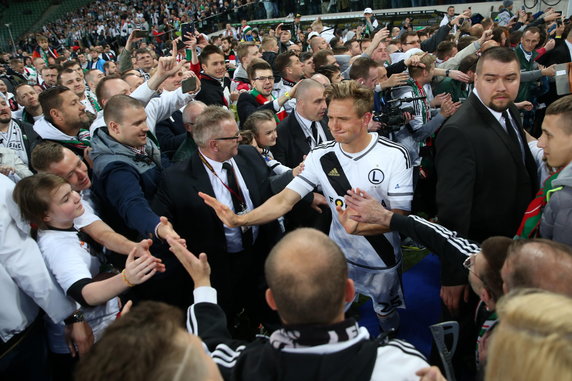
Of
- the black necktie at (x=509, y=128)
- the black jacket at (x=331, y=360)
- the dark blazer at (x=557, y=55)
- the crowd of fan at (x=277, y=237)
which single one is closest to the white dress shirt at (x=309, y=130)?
the crowd of fan at (x=277, y=237)

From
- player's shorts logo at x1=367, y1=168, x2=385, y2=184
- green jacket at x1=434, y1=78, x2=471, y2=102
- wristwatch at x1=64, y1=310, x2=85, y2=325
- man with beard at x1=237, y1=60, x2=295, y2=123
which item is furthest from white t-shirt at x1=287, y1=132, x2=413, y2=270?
green jacket at x1=434, y1=78, x2=471, y2=102

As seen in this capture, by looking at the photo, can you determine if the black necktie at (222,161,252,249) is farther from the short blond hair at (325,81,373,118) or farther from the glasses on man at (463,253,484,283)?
the glasses on man at (463,253,484,283)

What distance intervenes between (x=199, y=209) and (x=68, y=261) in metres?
0.83

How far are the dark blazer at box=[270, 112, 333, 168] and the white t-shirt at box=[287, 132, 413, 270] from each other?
3.20 feet

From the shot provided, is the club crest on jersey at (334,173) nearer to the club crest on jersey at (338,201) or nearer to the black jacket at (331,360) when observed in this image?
the club crest on jersey at (338,201)

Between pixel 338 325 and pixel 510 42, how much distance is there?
24.3ft

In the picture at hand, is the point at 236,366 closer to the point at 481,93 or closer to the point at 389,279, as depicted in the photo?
the point at 389,279

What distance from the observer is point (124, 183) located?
2486 mm

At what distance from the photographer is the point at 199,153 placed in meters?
2.71

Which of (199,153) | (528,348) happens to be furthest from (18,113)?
(528,348)

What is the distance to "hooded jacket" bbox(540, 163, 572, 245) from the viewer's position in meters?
1.73

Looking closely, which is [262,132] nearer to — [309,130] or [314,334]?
[309,130]

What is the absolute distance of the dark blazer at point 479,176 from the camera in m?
2.15

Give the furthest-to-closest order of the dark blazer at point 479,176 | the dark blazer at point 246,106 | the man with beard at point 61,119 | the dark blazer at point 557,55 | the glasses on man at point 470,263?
the dark blazer at point 557,55 → the dark blazer at point 246,106 → the man with beard at point 61,119 → the dark blazer at point 479,176 → the glasses on man at point 470,263
